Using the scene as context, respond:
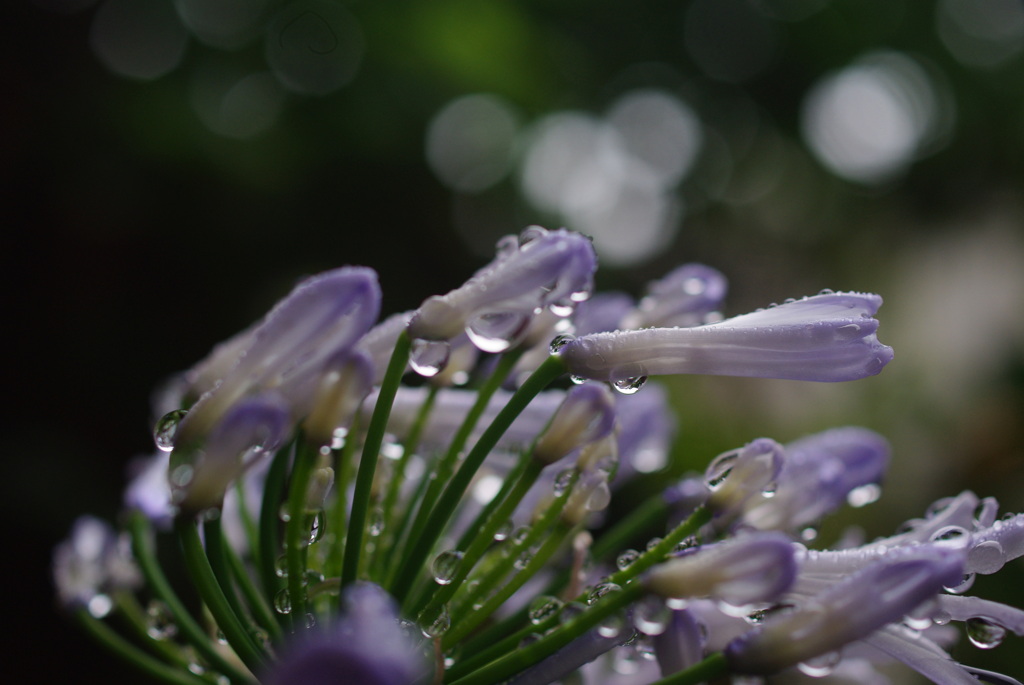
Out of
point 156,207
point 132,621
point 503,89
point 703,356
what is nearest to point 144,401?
point 156,207

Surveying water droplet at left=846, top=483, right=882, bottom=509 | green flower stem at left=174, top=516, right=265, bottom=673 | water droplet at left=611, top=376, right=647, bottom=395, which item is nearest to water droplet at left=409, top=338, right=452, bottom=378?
water droplet at left=611, top=376, right=647, bottom=395

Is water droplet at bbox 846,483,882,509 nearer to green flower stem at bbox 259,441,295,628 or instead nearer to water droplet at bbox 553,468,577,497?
water droplet at bbox 553,468,577,497

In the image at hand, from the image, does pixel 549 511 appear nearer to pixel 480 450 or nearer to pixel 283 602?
pixel 480 450

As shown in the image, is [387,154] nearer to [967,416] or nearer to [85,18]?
[85,18]

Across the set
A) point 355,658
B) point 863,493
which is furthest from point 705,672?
point 863,493

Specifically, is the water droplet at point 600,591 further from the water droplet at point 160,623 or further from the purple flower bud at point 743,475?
the water droplet at point 160,623

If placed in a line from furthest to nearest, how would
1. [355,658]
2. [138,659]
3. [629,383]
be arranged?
[138,659], [629,383], [355,658]

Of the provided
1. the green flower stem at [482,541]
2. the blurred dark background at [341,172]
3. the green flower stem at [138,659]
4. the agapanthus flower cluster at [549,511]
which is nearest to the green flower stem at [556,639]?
the agapanthus flower cluster at [549,511]
